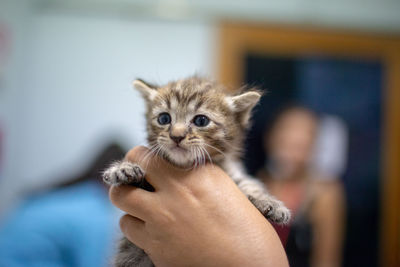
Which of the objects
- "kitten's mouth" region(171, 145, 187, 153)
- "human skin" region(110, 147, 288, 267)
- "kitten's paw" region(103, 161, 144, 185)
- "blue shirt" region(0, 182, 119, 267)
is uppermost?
"kitten's mouth" region(171, 145, 187, 153)

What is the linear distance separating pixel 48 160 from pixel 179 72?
1.52 metres

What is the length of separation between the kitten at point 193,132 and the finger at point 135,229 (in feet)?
0.40

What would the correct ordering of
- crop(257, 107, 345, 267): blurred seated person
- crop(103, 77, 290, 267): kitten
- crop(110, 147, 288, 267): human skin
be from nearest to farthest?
crop(110, 147, 288, 267): human skin → crop(103, 77, 290, 267): kitten → crop(257, 107, 345, 267): blurred seated person

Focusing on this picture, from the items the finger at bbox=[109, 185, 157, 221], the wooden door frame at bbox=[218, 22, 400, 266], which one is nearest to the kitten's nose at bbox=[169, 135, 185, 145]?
the finger at bbox=[109, 185, 157, 221]

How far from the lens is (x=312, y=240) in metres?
2.58

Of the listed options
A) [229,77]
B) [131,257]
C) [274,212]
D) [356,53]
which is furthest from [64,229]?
[356,53]

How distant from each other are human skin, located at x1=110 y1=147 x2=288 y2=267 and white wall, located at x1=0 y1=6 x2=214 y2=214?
2259mm

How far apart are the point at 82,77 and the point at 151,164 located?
2434 mm

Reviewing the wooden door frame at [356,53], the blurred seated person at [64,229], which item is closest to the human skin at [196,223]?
the blurred seated person at [64,229]

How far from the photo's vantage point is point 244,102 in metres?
1.39

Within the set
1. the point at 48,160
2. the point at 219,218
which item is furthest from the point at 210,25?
the point at 219,218

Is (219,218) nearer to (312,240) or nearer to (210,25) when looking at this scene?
(312,240)

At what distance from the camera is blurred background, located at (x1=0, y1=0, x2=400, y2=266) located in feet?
10.9

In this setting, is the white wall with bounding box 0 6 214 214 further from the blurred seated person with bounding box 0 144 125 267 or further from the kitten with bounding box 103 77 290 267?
the kitten with bounding box 103 77 290 267
